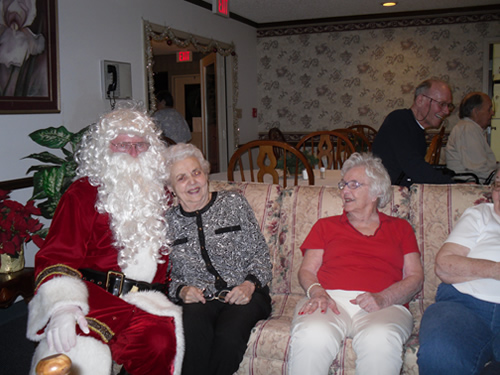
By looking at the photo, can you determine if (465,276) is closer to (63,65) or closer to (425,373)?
(425,373)

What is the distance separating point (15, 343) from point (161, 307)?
1509mm

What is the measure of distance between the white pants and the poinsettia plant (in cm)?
164

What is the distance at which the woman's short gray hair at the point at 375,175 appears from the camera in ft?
6.78

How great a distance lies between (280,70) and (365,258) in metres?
5.79

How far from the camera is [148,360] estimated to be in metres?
1.63

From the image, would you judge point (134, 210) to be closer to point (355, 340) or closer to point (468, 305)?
point (355, 340)

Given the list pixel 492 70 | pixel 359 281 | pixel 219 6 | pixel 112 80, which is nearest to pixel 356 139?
pixel 219 6

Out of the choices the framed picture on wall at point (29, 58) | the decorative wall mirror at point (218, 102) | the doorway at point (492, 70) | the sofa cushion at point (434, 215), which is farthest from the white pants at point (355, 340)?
the doorway at point (492, 70)

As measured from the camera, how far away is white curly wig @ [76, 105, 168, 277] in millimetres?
1878

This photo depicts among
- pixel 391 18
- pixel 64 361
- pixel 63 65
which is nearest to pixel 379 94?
pixel 391 18

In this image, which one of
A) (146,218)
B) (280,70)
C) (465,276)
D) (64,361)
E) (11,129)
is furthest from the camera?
(280,70)

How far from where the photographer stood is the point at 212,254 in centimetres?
200

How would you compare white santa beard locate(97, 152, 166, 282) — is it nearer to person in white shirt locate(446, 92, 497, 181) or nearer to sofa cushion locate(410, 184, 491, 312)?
sofa cushion locate(410, 184, 491, 312)

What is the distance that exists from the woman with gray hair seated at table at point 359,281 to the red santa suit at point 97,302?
0.51 metres
